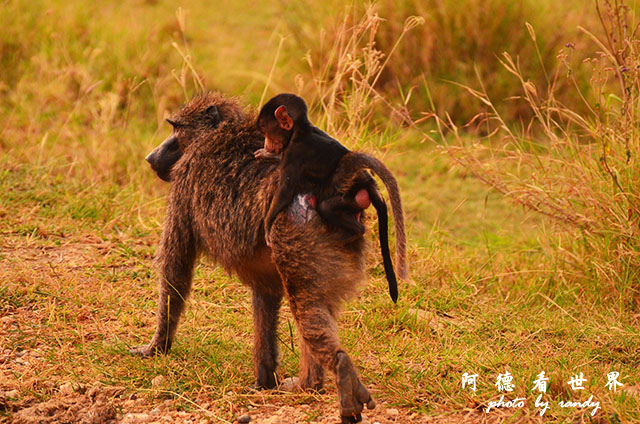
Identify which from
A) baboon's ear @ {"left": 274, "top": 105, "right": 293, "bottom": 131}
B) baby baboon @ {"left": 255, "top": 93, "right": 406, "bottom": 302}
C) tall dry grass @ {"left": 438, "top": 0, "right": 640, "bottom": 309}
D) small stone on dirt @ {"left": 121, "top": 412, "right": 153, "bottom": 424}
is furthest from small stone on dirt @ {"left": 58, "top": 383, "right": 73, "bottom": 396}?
tall dry grass @ {"left": 438, "top": 0, "right": 640, "bottom": 309}

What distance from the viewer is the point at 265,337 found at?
12.4 feet

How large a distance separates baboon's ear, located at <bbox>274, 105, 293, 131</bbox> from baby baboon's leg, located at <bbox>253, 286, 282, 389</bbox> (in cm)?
82

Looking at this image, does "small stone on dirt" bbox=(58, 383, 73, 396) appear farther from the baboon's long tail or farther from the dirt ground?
the baboon's long tail

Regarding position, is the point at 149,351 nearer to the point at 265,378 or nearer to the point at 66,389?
the point at 66,389

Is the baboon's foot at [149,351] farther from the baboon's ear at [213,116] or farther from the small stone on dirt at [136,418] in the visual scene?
the baboon's ear at [213,116]

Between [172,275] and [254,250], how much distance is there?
539 millimetres

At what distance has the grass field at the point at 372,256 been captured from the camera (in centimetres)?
357

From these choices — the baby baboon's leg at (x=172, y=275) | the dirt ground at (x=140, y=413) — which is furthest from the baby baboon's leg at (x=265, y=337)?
the baby baboon's leg at (x=172, y=275)

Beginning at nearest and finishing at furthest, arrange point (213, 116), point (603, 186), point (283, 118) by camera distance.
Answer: point (283, 118) → point (213, 116) → point (603, 186)

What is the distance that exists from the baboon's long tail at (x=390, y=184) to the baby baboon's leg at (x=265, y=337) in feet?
2.22

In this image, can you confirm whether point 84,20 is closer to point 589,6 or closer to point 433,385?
point 589,6

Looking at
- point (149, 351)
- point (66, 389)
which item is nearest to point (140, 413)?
point (66, 389)

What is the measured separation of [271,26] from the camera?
9.10 m

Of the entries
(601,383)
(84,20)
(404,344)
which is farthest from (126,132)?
(601,383)
